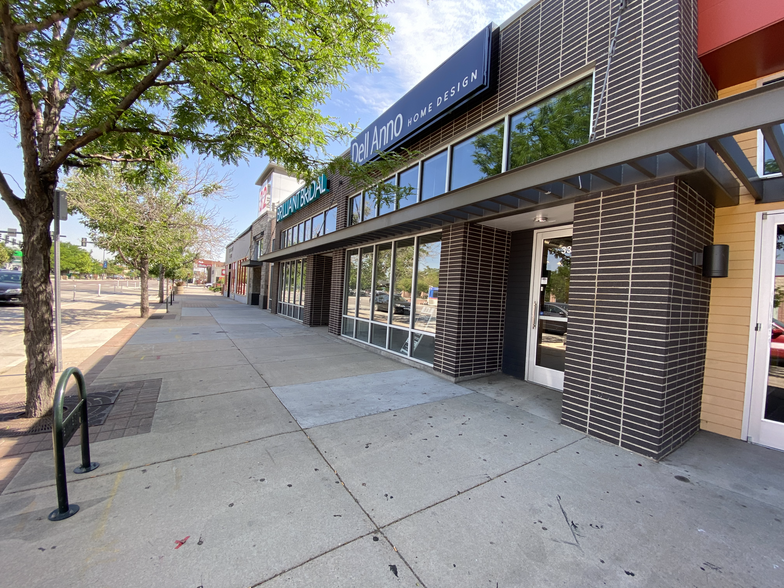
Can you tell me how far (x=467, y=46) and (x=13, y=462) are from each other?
7578 mm

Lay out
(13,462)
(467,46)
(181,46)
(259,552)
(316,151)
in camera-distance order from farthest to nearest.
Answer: (467,46) → (316,151) → (181,46) → (13,462) → (259,552)

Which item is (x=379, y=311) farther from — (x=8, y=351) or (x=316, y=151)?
(x=8, y=351)

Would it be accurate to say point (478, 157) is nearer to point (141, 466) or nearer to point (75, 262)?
point (141, 466)

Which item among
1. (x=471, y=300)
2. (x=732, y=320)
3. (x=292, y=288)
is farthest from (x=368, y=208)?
(x=292, y=288)

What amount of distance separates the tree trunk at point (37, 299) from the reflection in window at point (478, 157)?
530 cm

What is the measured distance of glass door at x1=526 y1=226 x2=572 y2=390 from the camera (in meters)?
5.26

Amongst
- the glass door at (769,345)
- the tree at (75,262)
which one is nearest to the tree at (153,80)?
the glass door at (769,345)

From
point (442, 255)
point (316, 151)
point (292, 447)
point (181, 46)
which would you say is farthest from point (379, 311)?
point (181, 46)

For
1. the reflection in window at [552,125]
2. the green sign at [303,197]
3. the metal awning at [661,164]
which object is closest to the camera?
the metal awning at [661,164]

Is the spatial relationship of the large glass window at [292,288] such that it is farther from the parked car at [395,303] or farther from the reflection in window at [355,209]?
the parked car at [395,303]

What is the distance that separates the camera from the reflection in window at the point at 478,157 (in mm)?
5270

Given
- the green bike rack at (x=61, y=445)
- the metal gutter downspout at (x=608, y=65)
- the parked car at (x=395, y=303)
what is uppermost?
the metal gutter downspout at (x=608, y=65)

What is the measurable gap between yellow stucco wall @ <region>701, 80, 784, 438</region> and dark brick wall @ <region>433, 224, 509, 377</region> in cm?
282

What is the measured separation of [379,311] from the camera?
809 centimetres
